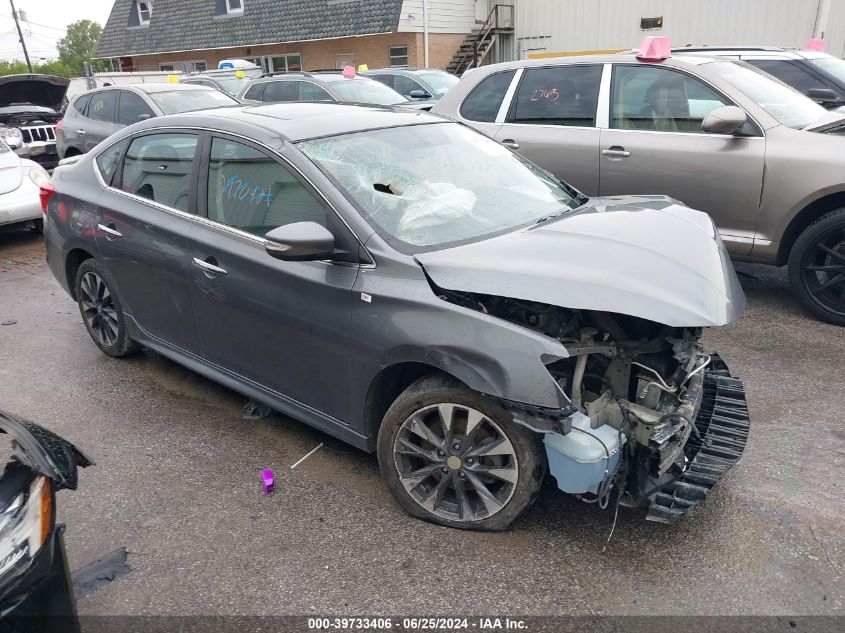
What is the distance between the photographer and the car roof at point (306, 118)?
3436mm

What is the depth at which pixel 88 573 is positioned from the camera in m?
2.79

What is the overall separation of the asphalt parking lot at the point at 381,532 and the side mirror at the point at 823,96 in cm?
388

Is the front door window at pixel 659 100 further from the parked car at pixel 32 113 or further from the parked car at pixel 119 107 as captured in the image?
the parked car at pixel 32 113

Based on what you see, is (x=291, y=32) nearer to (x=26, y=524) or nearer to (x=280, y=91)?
(x=280, y=91)

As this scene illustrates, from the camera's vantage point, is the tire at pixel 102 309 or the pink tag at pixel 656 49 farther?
the pink tag at pixel 656 49

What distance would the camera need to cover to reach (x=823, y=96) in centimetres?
699

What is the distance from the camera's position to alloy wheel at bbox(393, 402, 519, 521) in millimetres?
2783

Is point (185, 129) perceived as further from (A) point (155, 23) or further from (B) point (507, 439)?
(A) point (155, 23)

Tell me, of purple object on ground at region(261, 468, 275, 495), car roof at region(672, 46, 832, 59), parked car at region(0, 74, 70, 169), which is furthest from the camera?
parked car at region(0, 74, 70, 169)

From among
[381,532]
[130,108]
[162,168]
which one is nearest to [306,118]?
[162,168]

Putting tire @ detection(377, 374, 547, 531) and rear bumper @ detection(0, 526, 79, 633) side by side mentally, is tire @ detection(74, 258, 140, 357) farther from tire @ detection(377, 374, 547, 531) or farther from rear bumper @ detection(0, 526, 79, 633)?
rear bumper @ detection(0, 526, 79, 633)

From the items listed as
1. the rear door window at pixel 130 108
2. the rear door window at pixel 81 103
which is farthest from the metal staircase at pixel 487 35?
the rear door window at pixel 130 108

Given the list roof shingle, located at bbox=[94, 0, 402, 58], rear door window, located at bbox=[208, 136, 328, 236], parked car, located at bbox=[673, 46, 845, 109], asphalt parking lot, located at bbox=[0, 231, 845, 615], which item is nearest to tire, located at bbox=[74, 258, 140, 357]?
asphalt parking lot, located at bbox=[0, 231, 845, 615]

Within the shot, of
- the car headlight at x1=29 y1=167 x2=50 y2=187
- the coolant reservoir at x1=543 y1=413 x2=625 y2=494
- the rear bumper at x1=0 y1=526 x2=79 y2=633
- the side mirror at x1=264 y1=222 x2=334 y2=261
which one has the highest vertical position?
the side mirror at x1=264 y1=222 x2=334 y2=261
